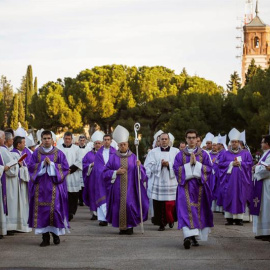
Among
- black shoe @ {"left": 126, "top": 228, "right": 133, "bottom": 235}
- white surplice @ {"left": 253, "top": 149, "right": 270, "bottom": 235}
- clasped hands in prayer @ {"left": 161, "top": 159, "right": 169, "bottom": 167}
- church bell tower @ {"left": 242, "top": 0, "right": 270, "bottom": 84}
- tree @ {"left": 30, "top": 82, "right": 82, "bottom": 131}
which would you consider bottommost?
black shoe @ {"left": 126, "top": 228, "right": 133, "bottom": 235}

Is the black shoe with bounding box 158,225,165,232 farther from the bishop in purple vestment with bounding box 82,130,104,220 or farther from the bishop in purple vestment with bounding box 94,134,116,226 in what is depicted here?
the bishop in purple vestment with bounding box 82,130,104,220

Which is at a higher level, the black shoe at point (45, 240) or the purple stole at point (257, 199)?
the purple stole at point (257, 199)

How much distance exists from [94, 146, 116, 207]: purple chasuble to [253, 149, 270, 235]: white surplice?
14.7 ft

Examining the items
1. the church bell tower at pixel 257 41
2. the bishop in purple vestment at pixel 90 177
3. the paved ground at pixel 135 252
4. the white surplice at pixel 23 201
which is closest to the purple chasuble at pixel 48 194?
the paved ground at pixel 135 252

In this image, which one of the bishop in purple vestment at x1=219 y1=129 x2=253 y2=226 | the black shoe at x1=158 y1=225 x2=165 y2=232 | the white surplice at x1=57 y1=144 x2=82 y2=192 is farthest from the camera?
the white surplice at x1=57 y1=144 x2=82 y2=192

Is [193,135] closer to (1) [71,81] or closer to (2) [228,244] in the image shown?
(2) [228,244]

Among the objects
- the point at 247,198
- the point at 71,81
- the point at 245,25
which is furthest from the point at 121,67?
the point at 245,25

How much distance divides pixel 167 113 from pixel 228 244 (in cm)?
5395

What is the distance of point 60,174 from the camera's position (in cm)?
1361

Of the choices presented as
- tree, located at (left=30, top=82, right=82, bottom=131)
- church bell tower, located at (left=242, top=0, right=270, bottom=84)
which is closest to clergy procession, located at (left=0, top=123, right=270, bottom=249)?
tree, located at (left=30, top=82, right=82, bottom=131)

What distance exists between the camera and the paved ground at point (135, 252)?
11.2 m

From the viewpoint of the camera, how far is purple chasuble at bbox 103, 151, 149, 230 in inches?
612

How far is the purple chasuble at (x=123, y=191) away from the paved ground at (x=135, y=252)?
0.37 meters

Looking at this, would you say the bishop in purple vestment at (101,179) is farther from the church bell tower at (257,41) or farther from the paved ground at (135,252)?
the church bell tower at (257,41)
